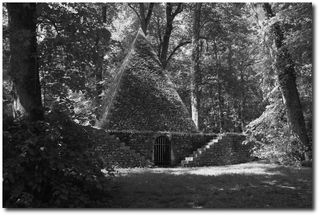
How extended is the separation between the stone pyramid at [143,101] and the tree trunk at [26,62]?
1112 cm

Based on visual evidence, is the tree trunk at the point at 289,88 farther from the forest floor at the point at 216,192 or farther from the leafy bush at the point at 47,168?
the leafy bush at the point at 47,168

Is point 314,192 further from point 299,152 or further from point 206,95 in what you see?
point 206,95

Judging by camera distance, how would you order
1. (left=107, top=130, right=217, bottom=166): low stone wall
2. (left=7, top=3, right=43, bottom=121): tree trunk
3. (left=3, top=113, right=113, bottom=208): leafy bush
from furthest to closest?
(left=107, top=130, right=217, bottom=166): low stone wall
(left=7, top=3, right=43, bottom=121): tree trunk
(left=3, top=113, right=113, bottom=208): leafy bush

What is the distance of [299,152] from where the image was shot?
15.8 meters

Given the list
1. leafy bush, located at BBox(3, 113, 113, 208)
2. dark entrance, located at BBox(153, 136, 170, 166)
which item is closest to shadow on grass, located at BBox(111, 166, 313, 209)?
leafy bush, located at BBox(3, 113, 113, 208)

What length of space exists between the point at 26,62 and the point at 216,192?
578cm

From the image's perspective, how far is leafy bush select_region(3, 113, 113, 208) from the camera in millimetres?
7277

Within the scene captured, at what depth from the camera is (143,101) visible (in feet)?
69.2

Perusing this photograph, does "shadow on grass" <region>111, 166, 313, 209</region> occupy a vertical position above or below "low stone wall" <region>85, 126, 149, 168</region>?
below

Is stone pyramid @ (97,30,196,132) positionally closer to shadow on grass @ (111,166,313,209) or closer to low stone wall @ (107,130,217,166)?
low stone wall @ (107,130,217,166)

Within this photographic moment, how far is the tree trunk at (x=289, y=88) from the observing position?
1577 centimetres

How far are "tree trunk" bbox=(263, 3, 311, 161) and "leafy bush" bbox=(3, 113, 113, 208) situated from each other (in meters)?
10.6

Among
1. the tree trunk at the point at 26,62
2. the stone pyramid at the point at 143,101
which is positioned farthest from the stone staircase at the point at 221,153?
the tree trunk at the point at 26,62

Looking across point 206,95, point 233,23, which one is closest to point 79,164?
point 233,23
